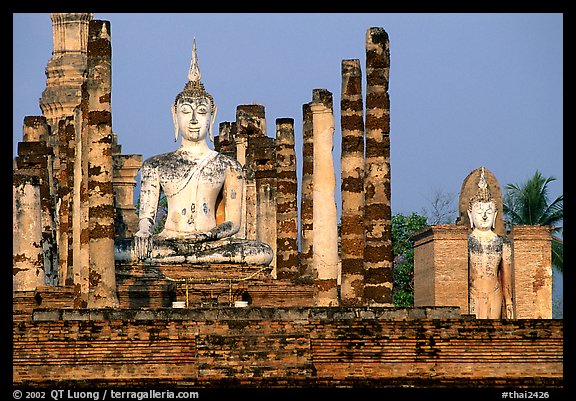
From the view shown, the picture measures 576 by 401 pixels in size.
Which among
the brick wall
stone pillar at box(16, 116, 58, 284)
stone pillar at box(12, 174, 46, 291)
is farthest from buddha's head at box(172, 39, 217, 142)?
the brick wall

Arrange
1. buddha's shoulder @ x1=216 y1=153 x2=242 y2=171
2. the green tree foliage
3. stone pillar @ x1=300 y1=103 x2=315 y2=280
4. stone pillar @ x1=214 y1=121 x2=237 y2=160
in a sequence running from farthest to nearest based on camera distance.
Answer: the green tree foliage
stone pillar @ x1=214 y1=121 x2=237 y2=160
buddha's shoulder @ x1=216 y1=153 x2=242 y2=171
stone pillar @ x1=300 y1=103 x2=315 y2=280

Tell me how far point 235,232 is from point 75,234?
9.09 feet

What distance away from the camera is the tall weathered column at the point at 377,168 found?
79.8ft

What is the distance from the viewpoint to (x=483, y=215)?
31.2 meters

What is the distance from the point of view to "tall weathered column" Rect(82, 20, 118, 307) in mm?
23344

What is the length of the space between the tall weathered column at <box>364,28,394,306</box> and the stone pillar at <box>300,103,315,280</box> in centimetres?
484

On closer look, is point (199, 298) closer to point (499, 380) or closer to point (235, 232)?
point (235, 232)

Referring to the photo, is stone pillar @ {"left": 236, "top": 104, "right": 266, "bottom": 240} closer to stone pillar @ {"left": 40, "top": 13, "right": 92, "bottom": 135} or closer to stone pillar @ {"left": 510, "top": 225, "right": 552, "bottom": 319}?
stone pillar @ {"left": 510, "top": 225, "right": 552, "bottom": 319}

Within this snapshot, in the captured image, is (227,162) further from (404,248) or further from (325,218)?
(404,248)

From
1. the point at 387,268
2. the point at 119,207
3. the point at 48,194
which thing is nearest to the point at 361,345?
the point at 387,268

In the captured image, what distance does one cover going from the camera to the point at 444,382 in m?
20.7

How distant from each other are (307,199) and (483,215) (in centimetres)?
288

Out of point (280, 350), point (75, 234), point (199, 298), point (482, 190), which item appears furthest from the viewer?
point (482, 190)

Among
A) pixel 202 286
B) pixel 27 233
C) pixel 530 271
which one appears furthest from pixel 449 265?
pixel 27 233
